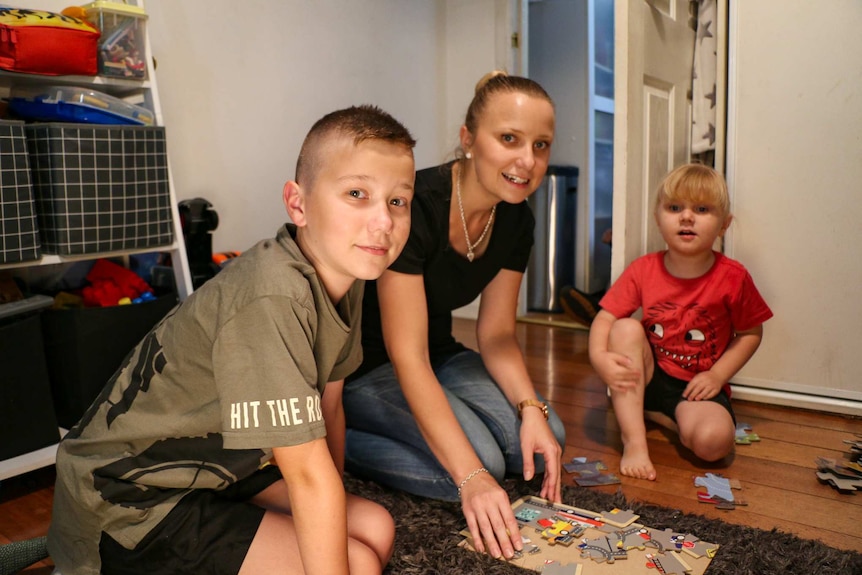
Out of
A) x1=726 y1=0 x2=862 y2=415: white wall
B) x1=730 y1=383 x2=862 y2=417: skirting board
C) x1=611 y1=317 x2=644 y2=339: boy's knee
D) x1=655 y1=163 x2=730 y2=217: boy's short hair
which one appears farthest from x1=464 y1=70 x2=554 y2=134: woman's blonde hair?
x1=730 y1=383 x2=862 y2=417: skirting board

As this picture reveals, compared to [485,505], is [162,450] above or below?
above

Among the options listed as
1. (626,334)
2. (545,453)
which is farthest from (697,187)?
(545,453)

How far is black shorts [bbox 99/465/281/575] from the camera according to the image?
1081 mm

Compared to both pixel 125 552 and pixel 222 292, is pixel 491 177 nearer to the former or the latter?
pixel 222 292

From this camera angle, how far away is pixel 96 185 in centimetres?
183

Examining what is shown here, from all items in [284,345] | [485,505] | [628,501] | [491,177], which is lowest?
[628,501]

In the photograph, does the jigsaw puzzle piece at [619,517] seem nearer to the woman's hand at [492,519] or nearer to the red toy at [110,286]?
the woman's hand at [492,519]

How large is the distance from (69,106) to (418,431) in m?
1.24

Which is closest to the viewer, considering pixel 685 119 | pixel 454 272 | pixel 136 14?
pixel 454 272

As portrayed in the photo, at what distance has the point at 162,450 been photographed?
42.6 inches

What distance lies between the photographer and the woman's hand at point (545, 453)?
146 centimetres

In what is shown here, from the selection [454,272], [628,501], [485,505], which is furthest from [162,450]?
[628,501]

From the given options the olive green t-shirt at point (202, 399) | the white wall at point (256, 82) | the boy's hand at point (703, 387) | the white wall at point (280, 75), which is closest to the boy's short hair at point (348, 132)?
the olive green t-shirt at point (202, 399)

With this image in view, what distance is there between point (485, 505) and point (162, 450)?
0.56 meters
